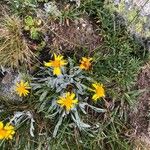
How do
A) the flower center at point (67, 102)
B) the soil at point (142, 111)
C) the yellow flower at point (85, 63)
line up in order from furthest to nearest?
the soil at point (142, 111)
the yellow flower at point (85, 63)
the flower center at point (67, 102)

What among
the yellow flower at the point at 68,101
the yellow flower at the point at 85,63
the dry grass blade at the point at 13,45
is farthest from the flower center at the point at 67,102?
the dry grass blade at the point at 13,45

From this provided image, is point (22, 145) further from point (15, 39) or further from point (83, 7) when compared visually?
point (83, 7)

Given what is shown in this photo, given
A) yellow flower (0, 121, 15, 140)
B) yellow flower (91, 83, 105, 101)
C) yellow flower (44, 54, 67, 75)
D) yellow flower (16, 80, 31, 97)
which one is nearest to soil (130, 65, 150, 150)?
yellow flower (91, 83, 105, 101)

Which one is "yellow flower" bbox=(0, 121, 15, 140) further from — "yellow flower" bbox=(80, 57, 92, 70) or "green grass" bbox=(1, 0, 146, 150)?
"yellow flower" bbox=(80, 57, 92, 70)

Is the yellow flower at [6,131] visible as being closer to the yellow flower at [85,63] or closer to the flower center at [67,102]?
the flower center at [67,102]

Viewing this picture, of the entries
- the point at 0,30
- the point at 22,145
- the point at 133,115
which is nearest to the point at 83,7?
the point at 0,30

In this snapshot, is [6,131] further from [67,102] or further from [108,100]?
[108,100]
